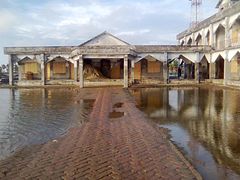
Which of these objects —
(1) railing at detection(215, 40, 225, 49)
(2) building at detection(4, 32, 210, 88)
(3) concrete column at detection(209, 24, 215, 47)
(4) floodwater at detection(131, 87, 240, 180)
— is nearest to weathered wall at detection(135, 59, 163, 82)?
(2) building at detection(4, 32, 210, 88)

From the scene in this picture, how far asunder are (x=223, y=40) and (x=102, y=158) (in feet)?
104

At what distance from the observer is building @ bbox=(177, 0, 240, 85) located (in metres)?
30.6

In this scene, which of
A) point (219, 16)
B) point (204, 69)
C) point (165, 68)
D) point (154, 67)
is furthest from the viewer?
point (204, 69)

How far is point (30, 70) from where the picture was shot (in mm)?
40125

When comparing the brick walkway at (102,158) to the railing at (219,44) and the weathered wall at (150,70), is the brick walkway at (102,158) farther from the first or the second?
the weathered wall at (150,70)

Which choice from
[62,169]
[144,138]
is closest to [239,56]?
[144,138]

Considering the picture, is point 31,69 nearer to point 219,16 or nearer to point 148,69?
point 148,69

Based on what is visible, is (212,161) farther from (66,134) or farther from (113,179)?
(66,134)

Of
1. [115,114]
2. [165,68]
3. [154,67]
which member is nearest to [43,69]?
[154,67]

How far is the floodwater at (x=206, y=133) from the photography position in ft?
23.0

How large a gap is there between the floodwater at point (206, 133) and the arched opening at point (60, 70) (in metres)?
23.2

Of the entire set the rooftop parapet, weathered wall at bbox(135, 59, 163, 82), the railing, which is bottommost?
weathered wall at bbox(135, 59, 163, 82)

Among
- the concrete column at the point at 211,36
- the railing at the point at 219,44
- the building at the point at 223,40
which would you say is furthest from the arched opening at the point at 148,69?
the railing at the point at 219,44

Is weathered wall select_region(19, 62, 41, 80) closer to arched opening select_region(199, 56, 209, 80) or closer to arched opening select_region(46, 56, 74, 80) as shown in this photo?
arched opening select_region(46, 56, 74, 80)
